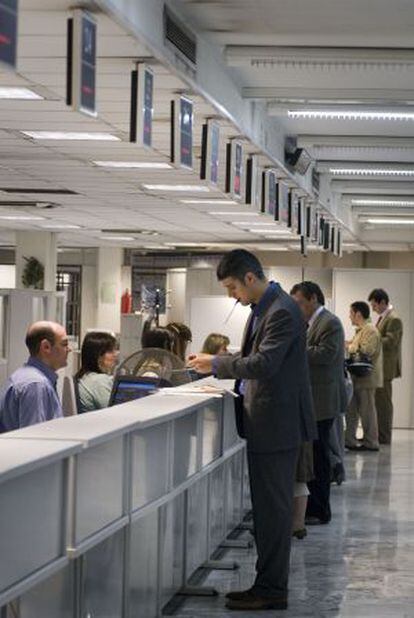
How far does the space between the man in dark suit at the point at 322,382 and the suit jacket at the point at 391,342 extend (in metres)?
7.71

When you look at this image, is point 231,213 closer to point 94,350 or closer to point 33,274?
point 33,274

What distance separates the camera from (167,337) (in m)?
11.2

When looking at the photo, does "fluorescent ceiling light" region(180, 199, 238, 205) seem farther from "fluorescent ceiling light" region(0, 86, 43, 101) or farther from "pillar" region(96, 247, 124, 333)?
"pillar" region(96, 247, 124, 333)

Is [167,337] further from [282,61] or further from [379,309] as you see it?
[379,309]

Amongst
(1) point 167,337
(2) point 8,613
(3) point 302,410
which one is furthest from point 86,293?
(2) point 8,613

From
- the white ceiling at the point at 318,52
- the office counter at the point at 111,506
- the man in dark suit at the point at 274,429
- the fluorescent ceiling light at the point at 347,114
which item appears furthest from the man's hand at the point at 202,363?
the fluorescent ceiling light at the point at 347,114

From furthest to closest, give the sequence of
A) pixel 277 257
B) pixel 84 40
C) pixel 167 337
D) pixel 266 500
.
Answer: pixel 277 257, pixel 167 337, pixel 266 500, pixel 84 40

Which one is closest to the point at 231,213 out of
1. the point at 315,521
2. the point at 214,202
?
the point at 214,202

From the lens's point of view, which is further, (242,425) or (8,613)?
(242,425)

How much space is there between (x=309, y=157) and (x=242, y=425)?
7.23 m

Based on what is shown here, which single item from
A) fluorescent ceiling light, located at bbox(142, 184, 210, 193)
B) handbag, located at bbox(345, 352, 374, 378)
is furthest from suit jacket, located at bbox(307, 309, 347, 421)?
handbag, located at bbox(345, 352, 374, 378)

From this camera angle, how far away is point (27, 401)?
23.5 feet

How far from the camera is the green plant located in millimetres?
22953

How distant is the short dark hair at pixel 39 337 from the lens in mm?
7738
